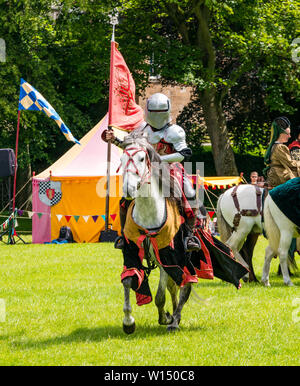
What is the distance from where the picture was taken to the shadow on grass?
6289 mm

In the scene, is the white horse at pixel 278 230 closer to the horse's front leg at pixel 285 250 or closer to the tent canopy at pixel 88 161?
the horse's front leg at pixel 285 250

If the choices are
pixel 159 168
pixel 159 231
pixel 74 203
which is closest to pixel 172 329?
pixel 159 231

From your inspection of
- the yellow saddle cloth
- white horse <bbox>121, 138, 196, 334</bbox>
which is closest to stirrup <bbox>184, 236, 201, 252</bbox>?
the yellow saddle cloth

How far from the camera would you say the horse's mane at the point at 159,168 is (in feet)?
19.7

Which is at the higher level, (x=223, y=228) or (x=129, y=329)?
(x=223, y=228)

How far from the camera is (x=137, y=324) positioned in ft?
23.6

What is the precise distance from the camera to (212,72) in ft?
77.5

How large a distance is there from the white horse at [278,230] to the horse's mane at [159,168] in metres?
3.62

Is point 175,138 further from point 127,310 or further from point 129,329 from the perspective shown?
point 129,329

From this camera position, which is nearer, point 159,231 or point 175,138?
point 159,231

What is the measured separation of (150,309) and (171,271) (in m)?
1.79

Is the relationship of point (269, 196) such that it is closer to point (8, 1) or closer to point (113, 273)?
point (113, 273)

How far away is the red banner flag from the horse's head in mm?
3403

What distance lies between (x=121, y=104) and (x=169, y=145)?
4.01 m
